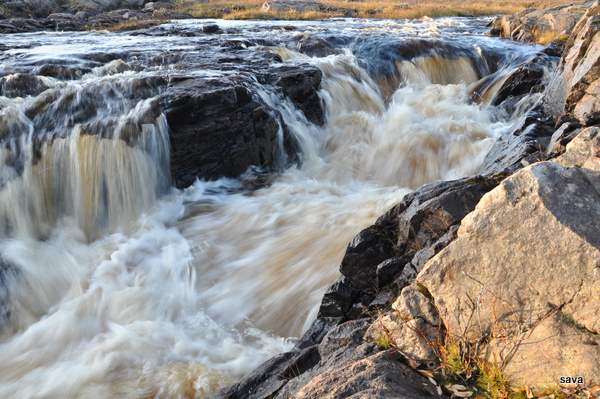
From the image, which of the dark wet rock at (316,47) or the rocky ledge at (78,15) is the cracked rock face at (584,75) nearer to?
the dark wet rock at (316,47)

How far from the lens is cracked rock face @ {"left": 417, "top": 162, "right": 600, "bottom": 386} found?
2.86m

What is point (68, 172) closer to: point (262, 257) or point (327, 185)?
point (262, 257)

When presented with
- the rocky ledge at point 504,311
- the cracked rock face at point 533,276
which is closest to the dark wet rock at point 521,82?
the rocky ledge at point 504,311

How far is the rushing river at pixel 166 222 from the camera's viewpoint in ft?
21.8

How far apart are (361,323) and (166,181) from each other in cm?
742

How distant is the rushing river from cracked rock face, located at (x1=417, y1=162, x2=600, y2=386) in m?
3.71

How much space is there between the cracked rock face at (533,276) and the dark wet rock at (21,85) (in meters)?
11.4

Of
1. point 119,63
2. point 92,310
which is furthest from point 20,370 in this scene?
point 119,63

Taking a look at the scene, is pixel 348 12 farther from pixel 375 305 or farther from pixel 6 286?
pixel 375 305

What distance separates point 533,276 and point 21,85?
12.2 meters

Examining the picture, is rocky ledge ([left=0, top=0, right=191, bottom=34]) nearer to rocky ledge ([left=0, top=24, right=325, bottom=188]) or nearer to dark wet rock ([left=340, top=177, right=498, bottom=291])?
rocky ledge ([left=0, top=24, right=325, bottom=188])

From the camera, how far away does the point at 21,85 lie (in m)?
11.8

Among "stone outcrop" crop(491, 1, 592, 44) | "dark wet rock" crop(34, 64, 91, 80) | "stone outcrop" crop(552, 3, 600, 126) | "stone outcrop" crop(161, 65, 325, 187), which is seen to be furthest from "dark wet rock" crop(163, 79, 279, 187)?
"stone outcrop" crop(491, 1, 592, 44)

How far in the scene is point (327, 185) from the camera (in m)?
11.6
